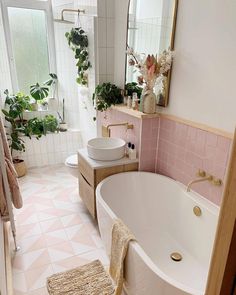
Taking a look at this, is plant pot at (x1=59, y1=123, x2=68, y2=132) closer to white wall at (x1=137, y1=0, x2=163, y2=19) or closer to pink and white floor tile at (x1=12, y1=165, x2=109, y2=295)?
pink and white floor tile at (x1=12, y1=165, x2=109, y2=295)

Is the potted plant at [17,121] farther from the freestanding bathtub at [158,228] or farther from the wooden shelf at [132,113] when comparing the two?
the freestanding bathtub at [158,228]

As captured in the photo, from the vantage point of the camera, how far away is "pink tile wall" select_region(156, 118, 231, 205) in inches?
66.3

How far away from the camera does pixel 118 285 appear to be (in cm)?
152

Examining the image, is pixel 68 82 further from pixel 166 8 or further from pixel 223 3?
pixel 223 3

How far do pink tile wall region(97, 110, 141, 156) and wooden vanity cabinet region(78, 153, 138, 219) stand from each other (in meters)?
0.24

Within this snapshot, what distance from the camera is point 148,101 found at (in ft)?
7.06

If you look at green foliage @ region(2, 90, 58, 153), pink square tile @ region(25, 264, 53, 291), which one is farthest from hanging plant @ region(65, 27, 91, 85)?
pink square tile @ region(25, 264, 53, 291)

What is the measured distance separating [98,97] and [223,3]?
158 cm

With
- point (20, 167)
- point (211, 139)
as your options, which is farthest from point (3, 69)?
point (211, 139)

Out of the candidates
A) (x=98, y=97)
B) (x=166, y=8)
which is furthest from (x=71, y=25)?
(x=166, y=8)

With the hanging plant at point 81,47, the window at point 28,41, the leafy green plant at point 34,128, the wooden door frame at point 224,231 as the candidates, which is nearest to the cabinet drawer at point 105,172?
the hanging plant at point 81,47

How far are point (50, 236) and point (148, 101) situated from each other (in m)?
1.60

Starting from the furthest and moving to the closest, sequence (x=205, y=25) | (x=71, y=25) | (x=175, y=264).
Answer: (x=71, y=25) → (x=175, y=264) → (x=205, y=25)

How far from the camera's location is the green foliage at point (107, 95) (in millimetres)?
2664
